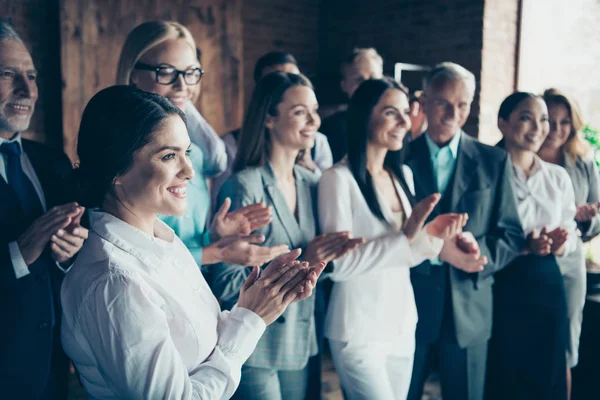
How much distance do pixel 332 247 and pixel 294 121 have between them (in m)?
0.59

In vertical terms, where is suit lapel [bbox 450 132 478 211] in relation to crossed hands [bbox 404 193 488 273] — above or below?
above

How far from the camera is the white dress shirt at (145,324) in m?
1.14

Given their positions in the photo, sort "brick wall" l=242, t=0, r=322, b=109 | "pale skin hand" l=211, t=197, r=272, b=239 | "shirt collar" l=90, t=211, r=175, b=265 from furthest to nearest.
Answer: "brick wall" l=242, t=0, r=322, b=109 → "pale skin hand" l=211, t=197, r=272, b=239 → "shirt collar" l=90, t=211, r=175, b=265

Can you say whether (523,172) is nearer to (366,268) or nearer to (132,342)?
(366,268)

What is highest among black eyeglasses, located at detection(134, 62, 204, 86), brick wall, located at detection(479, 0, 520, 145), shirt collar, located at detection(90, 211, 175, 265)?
brick wall, located at detection(479, 0, 520, 145)

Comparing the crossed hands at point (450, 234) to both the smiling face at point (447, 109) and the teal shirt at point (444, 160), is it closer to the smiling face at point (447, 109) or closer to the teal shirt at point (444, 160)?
the teal shirt at point (444, 160)

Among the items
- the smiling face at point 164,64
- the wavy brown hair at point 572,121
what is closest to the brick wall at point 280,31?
the wavy brown hair at point 572,121

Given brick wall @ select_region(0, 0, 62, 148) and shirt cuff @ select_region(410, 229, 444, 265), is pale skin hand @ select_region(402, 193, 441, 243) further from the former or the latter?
brick wall @ select_region(0, 0, 62, 148)

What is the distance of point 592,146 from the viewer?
387 cm

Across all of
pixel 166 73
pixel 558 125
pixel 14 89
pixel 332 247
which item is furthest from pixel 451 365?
pixel 14 89

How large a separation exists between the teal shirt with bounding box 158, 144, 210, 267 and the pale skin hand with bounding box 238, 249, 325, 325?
68 cm

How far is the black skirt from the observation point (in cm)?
277

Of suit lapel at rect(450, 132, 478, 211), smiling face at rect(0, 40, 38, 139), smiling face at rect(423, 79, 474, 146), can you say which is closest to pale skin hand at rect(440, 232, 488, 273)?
suit lapel at rect(450, 132, 478, 211)

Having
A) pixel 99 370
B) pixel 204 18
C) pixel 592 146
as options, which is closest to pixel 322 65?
pixel 204 18
